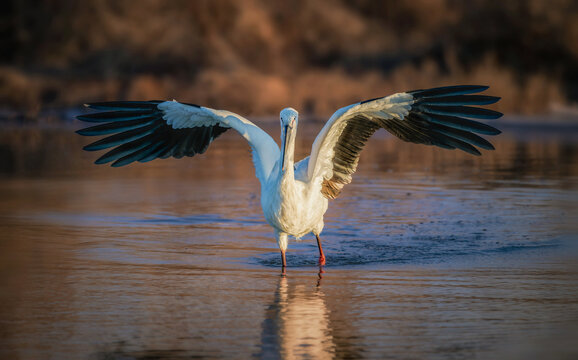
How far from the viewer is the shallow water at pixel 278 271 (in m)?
6.55

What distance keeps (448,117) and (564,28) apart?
104 ft

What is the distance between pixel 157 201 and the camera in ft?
45.8

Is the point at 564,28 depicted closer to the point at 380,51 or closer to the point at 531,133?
the point at 380,51

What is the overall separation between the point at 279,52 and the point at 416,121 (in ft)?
105

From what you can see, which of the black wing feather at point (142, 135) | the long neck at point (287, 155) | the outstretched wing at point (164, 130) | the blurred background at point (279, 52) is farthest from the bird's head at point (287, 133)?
the blurred background at point (279, 52)

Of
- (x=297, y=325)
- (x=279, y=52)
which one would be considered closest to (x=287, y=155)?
(x=297, y=325)

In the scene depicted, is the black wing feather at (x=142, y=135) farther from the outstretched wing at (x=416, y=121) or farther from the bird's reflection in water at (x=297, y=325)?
the bird's reflection in water at (x=297, y=325)

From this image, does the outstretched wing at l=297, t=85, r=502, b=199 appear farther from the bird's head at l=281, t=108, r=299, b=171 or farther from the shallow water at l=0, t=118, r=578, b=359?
the shallow water at l=0, t=118, r=578, b=359

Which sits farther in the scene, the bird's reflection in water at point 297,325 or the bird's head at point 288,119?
the bird's head at point 288,119

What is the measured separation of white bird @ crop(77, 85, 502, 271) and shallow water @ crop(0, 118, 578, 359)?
63 cm

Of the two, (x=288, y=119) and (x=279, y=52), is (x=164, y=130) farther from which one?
(x=279, y=52)

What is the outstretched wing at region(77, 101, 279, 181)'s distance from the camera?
9391 mm

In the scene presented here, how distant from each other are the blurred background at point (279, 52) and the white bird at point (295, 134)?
2200 centimetres

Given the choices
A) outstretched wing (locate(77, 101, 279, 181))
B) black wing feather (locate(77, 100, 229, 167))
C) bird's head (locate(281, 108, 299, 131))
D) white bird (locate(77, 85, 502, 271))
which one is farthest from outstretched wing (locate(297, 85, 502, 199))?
black wing feather (locate(77, 100, 229, 167))
